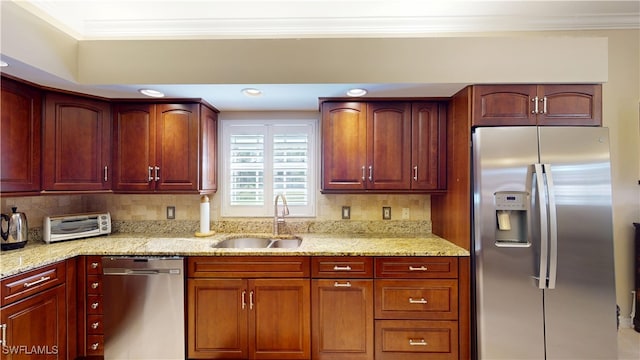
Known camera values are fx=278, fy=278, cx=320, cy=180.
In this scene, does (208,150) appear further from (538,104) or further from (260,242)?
(538,104)

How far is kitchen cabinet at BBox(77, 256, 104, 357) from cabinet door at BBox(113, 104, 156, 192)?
2.14 feet

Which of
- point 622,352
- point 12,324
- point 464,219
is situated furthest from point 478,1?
point 12,324

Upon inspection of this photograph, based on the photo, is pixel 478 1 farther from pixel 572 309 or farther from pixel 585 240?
pixel 572 309

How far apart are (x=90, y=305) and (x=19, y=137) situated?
128 centimetres

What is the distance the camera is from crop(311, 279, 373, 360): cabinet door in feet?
6.43

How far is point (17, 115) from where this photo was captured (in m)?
1.92

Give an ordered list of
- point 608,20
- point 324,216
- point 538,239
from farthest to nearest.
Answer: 1. point 324,216
2. point 608,20
3. point 538,239

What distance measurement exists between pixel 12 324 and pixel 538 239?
323 centimetres

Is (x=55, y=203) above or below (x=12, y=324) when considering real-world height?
above

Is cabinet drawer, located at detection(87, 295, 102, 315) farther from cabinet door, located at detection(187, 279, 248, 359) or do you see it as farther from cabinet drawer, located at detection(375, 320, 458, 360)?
cabinet drawer, located at detection(375, 320, 458, 360)

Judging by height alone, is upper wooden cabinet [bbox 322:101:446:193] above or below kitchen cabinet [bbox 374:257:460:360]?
→ above

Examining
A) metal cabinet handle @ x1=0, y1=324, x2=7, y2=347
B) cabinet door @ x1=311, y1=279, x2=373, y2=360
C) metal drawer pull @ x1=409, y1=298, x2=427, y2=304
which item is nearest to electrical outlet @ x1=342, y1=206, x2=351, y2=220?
cabinet door @ x1=311, y1=279, x2=373, y2=360

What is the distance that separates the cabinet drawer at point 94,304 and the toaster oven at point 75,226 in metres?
0.64

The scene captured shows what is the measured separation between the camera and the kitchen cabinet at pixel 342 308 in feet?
6.44
